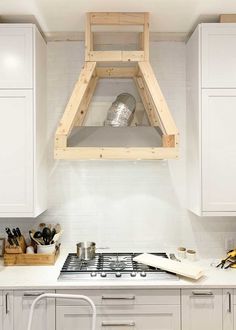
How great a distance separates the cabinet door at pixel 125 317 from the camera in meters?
2.10

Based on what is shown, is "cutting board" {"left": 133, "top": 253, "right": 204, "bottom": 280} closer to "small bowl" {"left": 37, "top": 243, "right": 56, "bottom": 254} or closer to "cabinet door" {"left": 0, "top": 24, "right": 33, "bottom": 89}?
"small bowl" {"left": 37, "top": 243, "right": 56, "bottom": 254}

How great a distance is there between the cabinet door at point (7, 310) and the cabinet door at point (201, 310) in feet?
3.49

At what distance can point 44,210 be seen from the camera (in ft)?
8.87

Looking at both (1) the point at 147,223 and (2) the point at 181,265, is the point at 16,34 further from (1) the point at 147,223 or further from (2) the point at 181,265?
(2) the point at 181,265

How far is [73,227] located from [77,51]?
1.45 m

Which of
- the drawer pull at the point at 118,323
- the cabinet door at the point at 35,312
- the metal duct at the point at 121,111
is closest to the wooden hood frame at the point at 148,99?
the metal duct at the point at 121,111

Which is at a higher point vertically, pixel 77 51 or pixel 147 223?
pixel 77 51

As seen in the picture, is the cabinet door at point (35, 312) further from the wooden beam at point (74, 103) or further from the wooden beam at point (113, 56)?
the wooden beam at point (113, 56)

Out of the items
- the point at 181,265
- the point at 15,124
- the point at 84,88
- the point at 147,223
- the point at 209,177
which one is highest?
the point at 84,88

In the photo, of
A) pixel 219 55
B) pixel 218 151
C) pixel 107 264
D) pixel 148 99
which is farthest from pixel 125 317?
pixel 219 55

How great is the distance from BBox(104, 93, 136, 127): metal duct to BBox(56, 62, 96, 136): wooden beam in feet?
0.97

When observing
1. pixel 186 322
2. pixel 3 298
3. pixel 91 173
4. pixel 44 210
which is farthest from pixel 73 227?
pixel 186 322

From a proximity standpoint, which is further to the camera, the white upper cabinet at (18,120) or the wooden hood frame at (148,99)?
the white upper cabinet at (18,120)

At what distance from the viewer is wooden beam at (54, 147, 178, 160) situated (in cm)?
219
